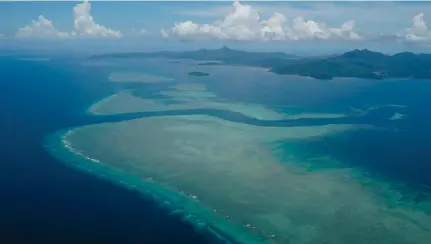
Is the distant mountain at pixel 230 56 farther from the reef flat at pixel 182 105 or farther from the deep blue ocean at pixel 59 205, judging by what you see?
the deep blue ocean at pixel 59 205

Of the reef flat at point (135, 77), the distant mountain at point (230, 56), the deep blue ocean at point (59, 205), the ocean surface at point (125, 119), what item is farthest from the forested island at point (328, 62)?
the deep blue ocean at point (59, 205)

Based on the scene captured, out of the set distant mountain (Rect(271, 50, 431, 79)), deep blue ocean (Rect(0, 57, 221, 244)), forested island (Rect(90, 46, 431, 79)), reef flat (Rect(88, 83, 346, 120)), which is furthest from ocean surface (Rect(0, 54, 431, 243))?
distant mountain (Rect(271, 50, 431, 79))

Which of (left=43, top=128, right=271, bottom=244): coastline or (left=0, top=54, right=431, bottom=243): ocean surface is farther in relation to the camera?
(left=0, top=54, right=431, bottom=243): ocean surface

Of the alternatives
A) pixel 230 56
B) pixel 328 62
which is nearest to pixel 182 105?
pixel 230 56

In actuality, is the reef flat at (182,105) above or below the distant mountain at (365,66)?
below

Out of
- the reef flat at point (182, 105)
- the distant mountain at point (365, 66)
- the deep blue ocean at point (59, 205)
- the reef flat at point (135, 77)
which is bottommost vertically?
the deep blue ocean at point (59, 205)

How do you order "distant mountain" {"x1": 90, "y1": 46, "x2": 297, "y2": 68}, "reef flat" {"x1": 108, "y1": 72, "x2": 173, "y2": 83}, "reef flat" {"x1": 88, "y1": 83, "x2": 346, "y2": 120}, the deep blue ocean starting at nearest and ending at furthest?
the deep blue ocean
"reef flat" {"x1": 88, "y1": 83, "x2": 346, "y2": 120}
"reef flat" {"x1": 108, "y1": 72, "x2": 173, "y2": 83}
"distant mountain" {"x1": 90, "y1": 46, "x2": 297, "y2": 68}

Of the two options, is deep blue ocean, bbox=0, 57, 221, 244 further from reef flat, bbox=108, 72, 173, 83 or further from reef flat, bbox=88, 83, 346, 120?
reef flat, bbox=108, 72, 173, 83

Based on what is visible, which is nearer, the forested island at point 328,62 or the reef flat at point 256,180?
the reef flat at point 256,180
